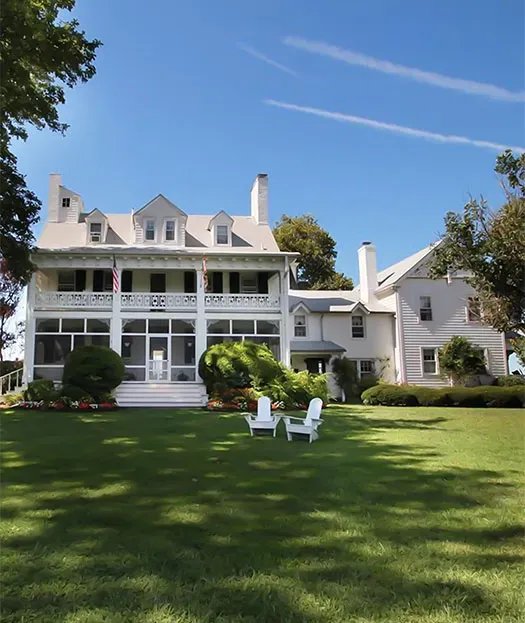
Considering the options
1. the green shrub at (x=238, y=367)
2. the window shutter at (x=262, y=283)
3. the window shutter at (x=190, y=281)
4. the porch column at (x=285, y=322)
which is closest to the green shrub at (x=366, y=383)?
the porch column at (x=285, y=322)

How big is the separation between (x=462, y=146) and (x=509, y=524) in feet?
38.4

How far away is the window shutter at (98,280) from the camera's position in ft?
84.0

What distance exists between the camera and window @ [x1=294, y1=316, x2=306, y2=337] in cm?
2884

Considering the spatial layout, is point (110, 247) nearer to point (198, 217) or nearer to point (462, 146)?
point (198, 217)

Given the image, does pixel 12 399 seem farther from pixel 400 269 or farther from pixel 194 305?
pixel 400 269

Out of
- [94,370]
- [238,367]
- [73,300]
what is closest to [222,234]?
[73,300]

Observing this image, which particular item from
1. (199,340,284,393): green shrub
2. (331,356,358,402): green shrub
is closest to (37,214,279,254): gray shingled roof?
(199,340,284,393): green shrub

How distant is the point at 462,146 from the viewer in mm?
13805

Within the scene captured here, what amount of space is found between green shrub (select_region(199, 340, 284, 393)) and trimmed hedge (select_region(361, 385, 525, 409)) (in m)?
5.27

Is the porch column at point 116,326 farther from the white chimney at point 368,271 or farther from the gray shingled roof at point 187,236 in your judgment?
the white chimney at point 368,271

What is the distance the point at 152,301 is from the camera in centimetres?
2466

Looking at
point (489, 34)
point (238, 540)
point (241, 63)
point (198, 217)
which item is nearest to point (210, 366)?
point (198, 217)

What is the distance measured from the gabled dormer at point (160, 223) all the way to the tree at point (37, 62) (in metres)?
10.5

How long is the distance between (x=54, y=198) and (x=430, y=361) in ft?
75.5
